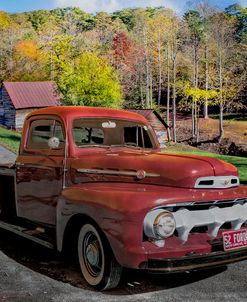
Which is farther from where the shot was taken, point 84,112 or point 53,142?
point 84,112

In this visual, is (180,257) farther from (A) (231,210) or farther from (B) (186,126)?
(B) (186,126)

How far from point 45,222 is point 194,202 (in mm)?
2308

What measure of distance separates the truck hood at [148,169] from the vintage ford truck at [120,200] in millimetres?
11

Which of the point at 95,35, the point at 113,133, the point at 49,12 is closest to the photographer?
the point at 113,133

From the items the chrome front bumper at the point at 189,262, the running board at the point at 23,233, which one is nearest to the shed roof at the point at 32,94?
the running board at the point at 23,233

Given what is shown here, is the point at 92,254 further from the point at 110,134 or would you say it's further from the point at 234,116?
the point at 234,116

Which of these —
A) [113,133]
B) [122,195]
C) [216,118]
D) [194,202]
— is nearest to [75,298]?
[122,195]

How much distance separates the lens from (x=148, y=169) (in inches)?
194

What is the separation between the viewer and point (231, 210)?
16.0ft

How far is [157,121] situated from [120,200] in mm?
40606

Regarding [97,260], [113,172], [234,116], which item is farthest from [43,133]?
[234,116]

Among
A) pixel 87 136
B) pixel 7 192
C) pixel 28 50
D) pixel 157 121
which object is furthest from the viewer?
pixel 28 50

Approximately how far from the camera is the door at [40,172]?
19.1 ft

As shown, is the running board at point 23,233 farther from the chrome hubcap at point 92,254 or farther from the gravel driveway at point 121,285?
the chrome hubcap at point 92,254
